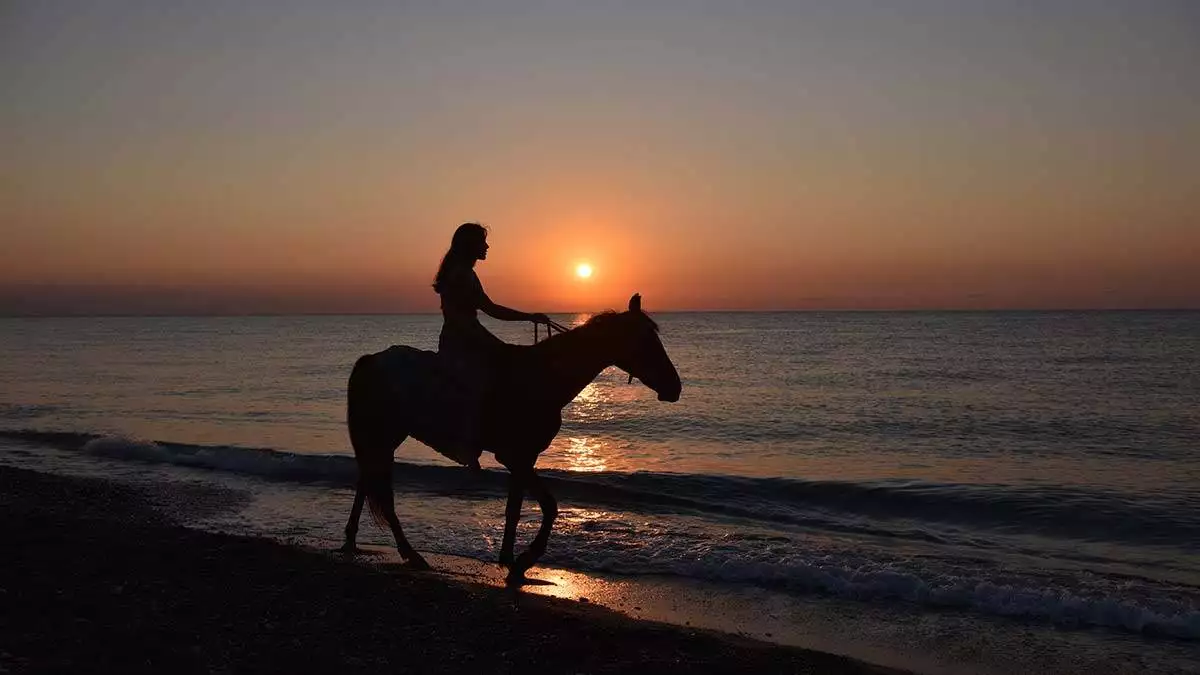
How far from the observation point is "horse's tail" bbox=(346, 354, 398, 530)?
8.13 meters

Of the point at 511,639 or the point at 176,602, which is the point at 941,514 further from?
the point at 176,602

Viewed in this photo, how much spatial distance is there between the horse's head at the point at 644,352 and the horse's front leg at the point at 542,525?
1341 mm

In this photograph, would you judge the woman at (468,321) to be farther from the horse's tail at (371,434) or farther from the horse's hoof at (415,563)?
the horse's hoof at (415,563)

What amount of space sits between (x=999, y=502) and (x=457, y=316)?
34.1 ft

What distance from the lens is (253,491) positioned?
46.7 ft

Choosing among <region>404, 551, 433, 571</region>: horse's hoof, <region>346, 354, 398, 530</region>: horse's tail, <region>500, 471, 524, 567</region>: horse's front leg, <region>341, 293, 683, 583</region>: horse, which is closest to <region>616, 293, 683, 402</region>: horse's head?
<region>341, 293, 683, 583</region>: horse

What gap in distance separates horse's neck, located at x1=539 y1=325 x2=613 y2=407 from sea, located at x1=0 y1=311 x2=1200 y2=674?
3.22 feet

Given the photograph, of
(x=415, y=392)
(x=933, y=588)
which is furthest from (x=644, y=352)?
(x=933, y=588)

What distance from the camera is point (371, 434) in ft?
27.1

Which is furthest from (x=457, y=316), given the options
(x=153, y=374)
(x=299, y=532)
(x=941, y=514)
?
(x=153, y=374)

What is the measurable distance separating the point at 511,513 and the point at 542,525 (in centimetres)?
31

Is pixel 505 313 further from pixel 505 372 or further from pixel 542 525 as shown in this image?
pixel 542 525

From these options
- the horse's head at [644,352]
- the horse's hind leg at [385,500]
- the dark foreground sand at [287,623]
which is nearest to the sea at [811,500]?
the horse's hind leg at [385,500]

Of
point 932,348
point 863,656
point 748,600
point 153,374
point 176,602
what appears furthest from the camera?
point 932,348
